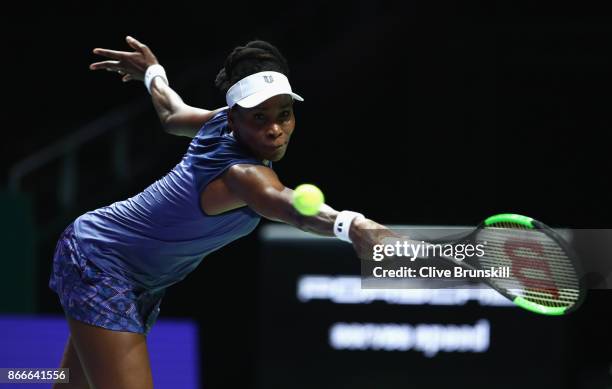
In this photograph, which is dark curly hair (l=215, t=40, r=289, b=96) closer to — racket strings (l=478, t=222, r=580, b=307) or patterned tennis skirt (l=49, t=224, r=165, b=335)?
patterned tennis skirt (l=49, t=224, r=165, b=335)

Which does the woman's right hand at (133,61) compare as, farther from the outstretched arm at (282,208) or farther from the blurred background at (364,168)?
the blurred background at (364,168)

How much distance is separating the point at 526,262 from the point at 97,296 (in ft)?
5.10

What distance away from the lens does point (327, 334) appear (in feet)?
20.3

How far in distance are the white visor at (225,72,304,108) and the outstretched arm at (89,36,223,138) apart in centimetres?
45

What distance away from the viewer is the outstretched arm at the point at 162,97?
4.01 meters

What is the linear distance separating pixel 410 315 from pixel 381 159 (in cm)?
172

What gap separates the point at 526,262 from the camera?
3.75 meters

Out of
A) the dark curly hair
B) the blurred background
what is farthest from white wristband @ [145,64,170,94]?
the blurred background

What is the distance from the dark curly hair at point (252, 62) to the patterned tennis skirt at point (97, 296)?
2.61ft

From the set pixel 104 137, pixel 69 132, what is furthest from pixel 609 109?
pixel 69 132

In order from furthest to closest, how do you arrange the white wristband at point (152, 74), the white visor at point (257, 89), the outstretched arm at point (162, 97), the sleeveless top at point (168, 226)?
the white wristband at point (152, 74)
the outstretched arm at point (162, 97)
the sleeveless top at point (168, 226)
the white visor at point (257, 89)

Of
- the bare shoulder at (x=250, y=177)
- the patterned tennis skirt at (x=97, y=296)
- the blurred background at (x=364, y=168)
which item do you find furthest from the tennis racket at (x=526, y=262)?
the blurred background at (x=364, y=168)

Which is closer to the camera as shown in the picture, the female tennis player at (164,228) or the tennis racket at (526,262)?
the female tennis player at (164,228)

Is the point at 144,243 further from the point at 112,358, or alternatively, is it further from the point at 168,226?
the point at 112,358
